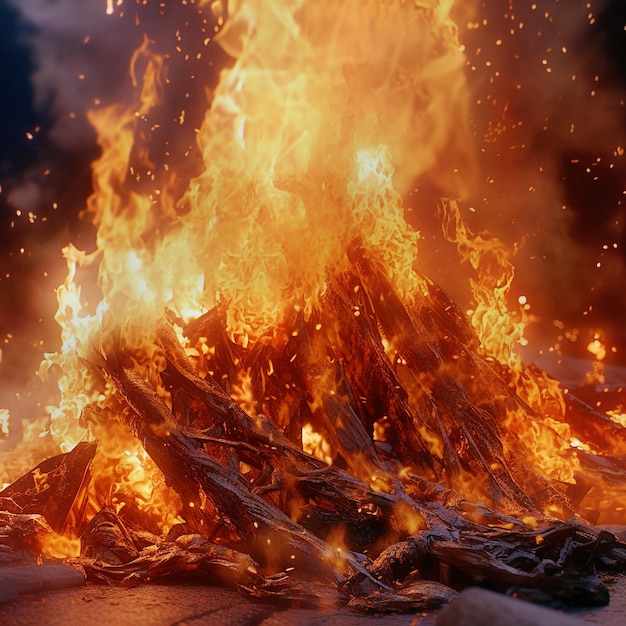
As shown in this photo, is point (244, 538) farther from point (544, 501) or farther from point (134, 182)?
point (134, 182)

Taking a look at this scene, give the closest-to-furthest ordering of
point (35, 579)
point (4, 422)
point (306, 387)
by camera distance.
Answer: point (35, 579), point (306, 387), point (4, 422)

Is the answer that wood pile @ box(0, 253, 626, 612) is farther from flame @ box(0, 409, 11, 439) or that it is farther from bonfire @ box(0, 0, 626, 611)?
flame @ box(0, 409, 11, 439)

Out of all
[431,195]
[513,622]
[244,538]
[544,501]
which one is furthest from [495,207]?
[513,622]

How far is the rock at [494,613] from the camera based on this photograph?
1.86 m

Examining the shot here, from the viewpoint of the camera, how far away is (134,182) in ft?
28.0

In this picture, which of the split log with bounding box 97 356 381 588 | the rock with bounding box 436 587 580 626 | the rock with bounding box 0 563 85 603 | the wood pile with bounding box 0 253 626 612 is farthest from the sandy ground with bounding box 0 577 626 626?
the rock with bounding box 436 587 580 626

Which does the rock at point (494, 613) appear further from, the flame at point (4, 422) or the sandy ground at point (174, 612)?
the flame at point (4, 422)

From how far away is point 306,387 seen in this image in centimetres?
730

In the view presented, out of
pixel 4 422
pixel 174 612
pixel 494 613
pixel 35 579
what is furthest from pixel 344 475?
pixel 4 422

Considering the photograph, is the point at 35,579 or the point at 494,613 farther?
the point at 35,579

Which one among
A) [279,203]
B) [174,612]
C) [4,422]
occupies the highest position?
[279,203]

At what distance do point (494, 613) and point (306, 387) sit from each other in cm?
543

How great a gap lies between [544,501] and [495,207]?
8.36 m

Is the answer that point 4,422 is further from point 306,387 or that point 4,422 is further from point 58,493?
point 306,387
